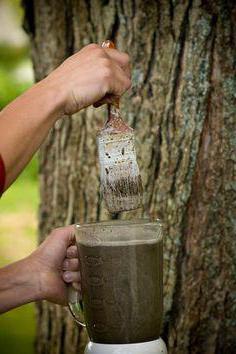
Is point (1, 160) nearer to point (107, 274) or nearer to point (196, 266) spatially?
point (107, 274)

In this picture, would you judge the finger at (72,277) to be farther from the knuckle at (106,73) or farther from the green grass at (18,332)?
the green grass at (18,332)

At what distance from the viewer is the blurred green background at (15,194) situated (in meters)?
4.93

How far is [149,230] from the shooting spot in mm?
2148

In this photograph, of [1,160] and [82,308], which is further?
[82,308]

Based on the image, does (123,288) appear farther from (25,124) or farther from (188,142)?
(188,142)

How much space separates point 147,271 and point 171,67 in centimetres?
83

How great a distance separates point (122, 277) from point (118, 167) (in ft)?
0.82

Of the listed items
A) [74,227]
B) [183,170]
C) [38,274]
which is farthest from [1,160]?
[183,170]

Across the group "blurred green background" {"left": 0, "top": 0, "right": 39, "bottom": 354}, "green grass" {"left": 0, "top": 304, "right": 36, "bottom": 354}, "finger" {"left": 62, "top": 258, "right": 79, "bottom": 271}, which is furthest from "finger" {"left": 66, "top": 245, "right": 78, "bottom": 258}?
"blurred green background" {"left": 0, "top": 0, "right": 39, "bottom": 354}

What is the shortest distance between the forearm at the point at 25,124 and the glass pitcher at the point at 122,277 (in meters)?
0.23

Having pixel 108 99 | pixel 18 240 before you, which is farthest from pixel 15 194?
pixel 108 99

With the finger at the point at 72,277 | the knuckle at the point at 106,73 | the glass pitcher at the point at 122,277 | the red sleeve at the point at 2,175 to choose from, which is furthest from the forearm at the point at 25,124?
the finger at the point at 72,277

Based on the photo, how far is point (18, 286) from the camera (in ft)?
7.98

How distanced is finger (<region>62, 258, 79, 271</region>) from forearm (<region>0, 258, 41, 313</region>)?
10cm
